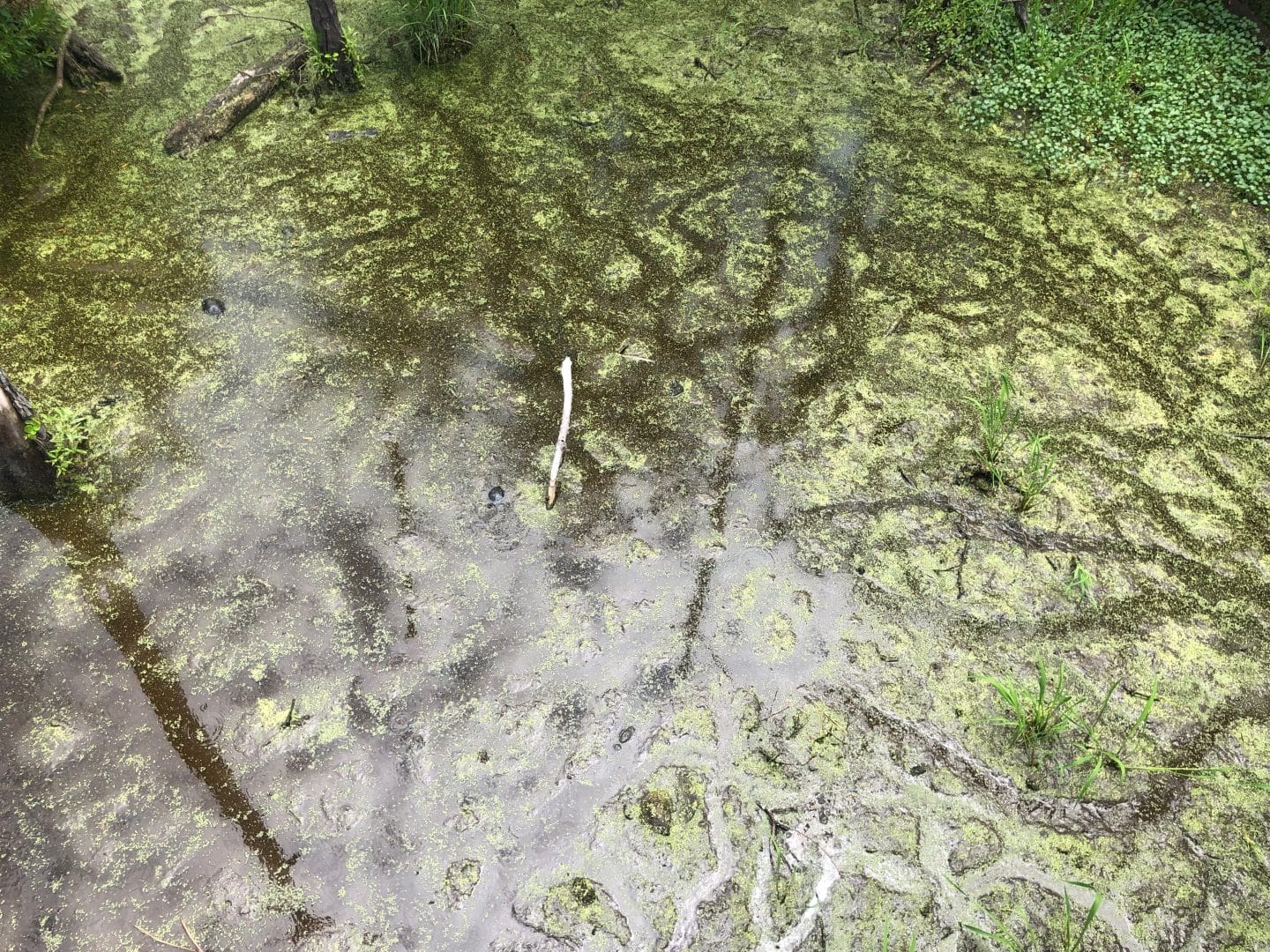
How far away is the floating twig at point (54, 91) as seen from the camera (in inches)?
103

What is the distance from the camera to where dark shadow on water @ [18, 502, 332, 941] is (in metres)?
1.36

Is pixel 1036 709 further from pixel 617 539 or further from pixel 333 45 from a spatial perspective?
pixel 333 45

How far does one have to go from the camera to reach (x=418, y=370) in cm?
208

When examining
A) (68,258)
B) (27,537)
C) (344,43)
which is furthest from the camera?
(344,43)

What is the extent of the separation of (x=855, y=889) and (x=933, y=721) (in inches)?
14.0

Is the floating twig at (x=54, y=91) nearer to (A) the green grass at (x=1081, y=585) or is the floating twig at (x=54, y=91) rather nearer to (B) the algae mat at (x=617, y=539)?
(B) the algae mat at (x=617, y=539)

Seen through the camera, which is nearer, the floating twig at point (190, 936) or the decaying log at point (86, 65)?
the floating twig at point (190, 936)

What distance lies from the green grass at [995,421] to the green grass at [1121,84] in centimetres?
108

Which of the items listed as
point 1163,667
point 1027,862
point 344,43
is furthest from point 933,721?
point 344,43

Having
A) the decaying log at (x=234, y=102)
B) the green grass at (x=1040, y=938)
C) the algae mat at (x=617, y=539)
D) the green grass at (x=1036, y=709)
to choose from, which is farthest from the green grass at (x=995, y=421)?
the decaying log at (x=234, y=102)

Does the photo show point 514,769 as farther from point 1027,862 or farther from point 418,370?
point 418,370

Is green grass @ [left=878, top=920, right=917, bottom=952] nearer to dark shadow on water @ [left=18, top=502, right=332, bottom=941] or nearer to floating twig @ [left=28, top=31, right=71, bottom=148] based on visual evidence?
dark shadow on water @ [left=18, top=502, right=332, bottom=941]

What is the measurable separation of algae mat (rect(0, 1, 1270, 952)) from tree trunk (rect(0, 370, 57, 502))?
68 millimetres

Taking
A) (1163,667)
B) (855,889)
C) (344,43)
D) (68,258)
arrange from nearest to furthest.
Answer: (855,889)
(1163,667)
(68,258)
(344,43)
